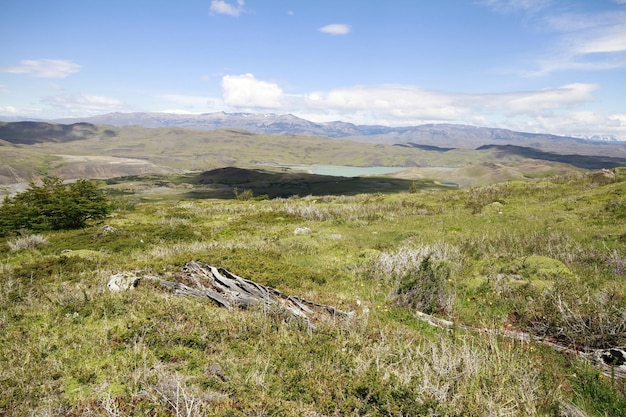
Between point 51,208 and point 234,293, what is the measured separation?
2517 cm

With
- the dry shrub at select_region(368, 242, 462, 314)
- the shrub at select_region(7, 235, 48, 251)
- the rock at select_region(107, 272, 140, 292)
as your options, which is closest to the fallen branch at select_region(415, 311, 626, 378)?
the dry shrub at select_region(368, 242, 462, 314)

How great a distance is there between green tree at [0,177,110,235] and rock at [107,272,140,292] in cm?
2026

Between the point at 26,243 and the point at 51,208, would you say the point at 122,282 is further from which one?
the point at 51,208

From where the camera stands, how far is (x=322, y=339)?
7902mm

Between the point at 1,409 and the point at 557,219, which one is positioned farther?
the point at 557,219

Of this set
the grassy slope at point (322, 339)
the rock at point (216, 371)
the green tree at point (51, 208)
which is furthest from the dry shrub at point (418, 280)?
the green tree at point (51, 208)

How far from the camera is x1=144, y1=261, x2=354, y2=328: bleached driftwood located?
9.78 m

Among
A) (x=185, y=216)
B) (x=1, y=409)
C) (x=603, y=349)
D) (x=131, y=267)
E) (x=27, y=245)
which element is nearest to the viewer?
(x=1, y=409)

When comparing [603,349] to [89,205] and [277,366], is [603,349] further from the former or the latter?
[89,205]

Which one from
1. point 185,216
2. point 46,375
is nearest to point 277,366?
point 46,375

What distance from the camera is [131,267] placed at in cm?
1364

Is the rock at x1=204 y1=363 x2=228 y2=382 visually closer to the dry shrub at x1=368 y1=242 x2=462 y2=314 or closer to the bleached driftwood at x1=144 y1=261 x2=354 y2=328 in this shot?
the bleached driftwood at x1=144 y1=261 x2=354 y2=328

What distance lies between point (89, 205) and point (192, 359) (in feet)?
90.6

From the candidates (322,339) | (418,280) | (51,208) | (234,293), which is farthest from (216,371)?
(51,208)
